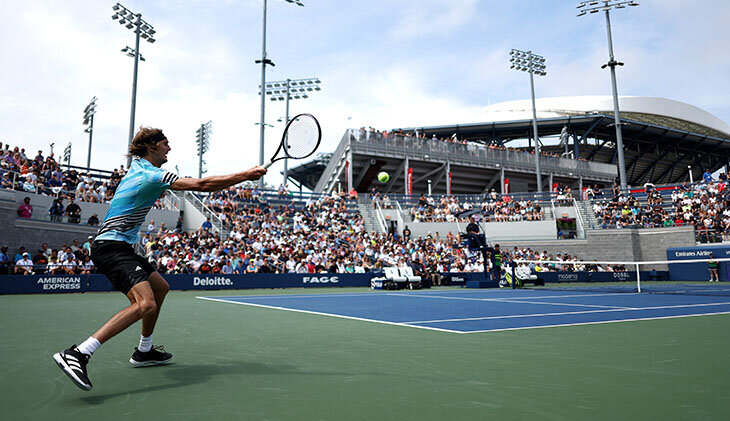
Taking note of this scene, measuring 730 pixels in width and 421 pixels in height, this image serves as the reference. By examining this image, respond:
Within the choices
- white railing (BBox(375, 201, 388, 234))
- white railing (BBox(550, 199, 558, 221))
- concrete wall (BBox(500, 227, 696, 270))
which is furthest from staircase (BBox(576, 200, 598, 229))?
white railing (BBox(375, 201, 388, 234))

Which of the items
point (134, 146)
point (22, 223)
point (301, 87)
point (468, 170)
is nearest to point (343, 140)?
point (301, 87)

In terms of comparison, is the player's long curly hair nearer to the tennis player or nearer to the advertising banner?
the tennis player

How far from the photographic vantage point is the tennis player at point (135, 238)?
400 cm

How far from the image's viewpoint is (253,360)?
4.77 meters

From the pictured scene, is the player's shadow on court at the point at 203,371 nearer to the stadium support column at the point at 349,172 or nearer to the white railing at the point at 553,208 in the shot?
the white railing at the point at 553,208

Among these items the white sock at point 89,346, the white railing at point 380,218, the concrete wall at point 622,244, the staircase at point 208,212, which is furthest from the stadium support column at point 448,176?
the white sock at point 89,346

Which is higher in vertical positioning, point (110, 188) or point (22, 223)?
point (110, 188)

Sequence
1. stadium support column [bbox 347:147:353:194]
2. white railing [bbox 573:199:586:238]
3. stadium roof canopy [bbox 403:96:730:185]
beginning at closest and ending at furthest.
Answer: white railing [bbox 573:199:586:238] → stadium support column [bbox 347:147:353:194] → stadium roof canopy [bbox 403:96:730:185]

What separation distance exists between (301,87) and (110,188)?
21.9 metres

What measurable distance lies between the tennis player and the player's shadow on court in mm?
380

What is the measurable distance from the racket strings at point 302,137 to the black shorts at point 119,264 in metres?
2.94

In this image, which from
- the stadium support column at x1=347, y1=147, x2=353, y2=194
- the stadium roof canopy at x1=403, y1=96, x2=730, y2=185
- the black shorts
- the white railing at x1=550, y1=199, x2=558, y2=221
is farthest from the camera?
the stadium roof canopy at x1=403, y1=96, x2=730, y2=185

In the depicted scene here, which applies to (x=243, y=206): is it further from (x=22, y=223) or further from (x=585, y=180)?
(x=585, y=180)

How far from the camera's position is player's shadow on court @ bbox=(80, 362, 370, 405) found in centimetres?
374
